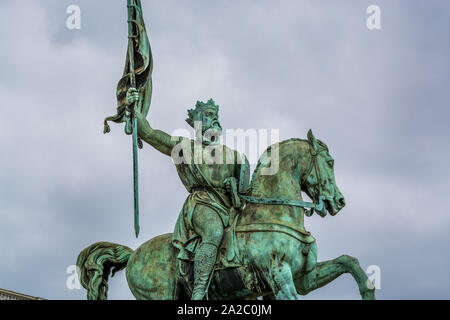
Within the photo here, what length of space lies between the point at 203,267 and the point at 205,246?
304 millimetres

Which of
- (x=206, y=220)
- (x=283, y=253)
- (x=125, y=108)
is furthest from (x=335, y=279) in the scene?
(x=125, y=108)

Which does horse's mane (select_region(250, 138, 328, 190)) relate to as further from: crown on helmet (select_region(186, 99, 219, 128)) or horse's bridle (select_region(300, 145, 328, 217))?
crown on helmet (select_region(186, 99, 219, 128))

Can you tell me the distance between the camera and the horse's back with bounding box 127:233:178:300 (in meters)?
15.1

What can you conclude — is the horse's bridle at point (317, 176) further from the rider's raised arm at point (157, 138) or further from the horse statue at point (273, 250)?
the rider's raised arm at point (157, 138)

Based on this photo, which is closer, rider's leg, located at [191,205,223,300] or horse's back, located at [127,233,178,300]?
rider's leg, located at [191,205,223,300]

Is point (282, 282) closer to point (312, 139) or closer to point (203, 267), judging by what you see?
point (203, 267)

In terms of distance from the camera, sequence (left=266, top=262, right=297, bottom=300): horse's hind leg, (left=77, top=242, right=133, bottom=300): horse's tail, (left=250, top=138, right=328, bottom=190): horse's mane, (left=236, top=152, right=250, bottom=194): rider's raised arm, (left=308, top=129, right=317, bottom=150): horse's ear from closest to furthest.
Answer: (left=266, top=262, right=297, bottom=300): horse's hind leg → (left=236, top=152, right=250, bottom=194): rider's raised arm → (left=250, top=138, right=328, bottom=190): horse's mane → (left=308, top=129, right=317, bottom=150): horse's ear → (left=77, top=242, right=133, bottom=300): horse's tail

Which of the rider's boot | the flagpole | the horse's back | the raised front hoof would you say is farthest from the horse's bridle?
the flagpole

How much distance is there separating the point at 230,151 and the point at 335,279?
246 centimetres

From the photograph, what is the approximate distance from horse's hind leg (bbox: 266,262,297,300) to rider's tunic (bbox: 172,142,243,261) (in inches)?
42.2

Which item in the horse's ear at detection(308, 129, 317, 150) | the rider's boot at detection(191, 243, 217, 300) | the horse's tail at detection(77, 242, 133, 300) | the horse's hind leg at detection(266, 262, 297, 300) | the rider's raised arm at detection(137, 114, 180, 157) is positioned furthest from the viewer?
the horse's tail at detection(77, 242, 133, 300)

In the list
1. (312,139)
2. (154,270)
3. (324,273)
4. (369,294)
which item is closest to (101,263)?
(154,270)

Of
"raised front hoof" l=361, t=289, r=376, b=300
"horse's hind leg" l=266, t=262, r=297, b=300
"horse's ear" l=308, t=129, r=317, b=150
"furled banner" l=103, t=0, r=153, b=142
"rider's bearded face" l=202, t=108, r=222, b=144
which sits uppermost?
"furled banner" l=103, t=0, r=153, b=142
